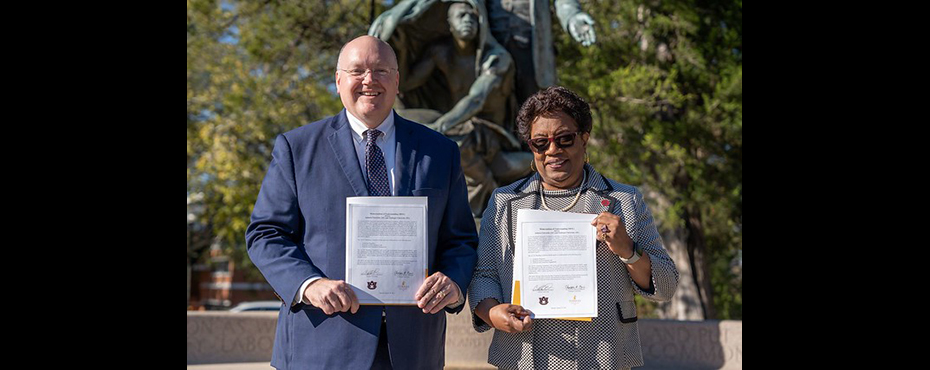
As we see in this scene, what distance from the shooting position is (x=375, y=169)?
11.1 feet

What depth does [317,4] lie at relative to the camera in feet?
61.0

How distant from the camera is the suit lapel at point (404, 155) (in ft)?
11.0

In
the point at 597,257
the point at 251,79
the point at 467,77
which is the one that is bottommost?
the point at 597,257

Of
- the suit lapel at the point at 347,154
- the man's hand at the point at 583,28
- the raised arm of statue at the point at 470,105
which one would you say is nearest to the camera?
the suit lapel at the point at 347,154

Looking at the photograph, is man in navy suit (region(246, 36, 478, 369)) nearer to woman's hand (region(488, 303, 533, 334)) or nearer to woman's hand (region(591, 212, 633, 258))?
woman's hand (region(488, 303, 533, 334))

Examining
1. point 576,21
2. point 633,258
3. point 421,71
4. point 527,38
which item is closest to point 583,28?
point 576,21

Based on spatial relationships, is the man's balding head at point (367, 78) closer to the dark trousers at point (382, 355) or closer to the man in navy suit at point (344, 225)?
the man in navy suit at point (344, 225)

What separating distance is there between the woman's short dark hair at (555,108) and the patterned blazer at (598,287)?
0.19 meters

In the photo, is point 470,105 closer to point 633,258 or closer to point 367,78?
point 367,78

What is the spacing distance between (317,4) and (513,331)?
16.1 m

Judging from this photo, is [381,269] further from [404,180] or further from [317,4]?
[317,4]

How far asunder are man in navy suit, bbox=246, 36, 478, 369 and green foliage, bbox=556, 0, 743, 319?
12.1 metres

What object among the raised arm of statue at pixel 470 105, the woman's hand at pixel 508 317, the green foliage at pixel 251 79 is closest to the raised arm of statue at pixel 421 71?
the raised arm of statue at pixel 470 105

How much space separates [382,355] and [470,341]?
3.92 metres
